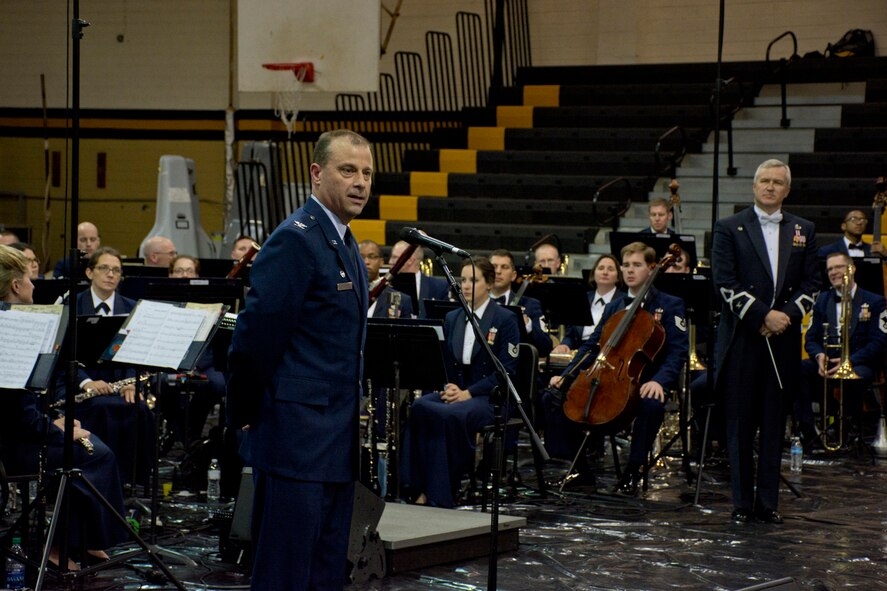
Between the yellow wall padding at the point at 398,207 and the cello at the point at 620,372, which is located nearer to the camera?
the cello at the point at 620,372

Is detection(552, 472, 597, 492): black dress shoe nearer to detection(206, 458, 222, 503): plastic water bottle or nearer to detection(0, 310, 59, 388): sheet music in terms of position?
detection(206, 458, 222, 503): plastic water bottle

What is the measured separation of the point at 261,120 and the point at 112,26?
106 inches

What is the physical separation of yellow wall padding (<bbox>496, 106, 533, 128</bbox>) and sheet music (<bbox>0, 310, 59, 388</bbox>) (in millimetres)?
9913

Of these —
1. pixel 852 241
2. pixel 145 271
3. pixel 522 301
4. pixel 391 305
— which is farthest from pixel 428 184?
pixel 391 305

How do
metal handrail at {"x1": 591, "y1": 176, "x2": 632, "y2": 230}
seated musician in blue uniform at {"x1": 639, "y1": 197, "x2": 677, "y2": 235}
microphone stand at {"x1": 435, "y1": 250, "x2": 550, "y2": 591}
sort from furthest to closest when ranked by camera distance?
1. metal handrail at {"x1": 591, "y1": 176, "x2": 632, "y2": 230}
2. seated musician in blue uniform at {"x1": 639, "y1": 197, "x2": 677, "y2": 235}
3. microphone stand at {"x1": 435, "y1": 250, "x2": 550, "y2": 591}

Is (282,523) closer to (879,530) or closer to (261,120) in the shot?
(879,530)

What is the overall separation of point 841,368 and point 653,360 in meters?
2.09

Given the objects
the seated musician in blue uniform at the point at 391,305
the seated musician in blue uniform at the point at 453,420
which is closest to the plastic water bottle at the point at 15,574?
the seated musician in blue uniform at the point at 453,420

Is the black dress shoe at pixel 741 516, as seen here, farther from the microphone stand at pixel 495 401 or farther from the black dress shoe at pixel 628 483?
the microphone stand at pixel 495 401

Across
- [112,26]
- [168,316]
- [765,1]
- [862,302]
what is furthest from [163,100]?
[168,316]

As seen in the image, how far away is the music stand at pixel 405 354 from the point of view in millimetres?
5539

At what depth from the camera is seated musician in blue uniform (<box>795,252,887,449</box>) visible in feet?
26.8

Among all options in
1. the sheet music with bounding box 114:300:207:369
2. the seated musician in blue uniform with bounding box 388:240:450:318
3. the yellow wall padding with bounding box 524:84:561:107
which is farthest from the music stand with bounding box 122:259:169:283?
the yellow wall padding with bounding box 524:84:561:107

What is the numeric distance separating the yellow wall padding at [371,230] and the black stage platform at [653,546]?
6.11 m
